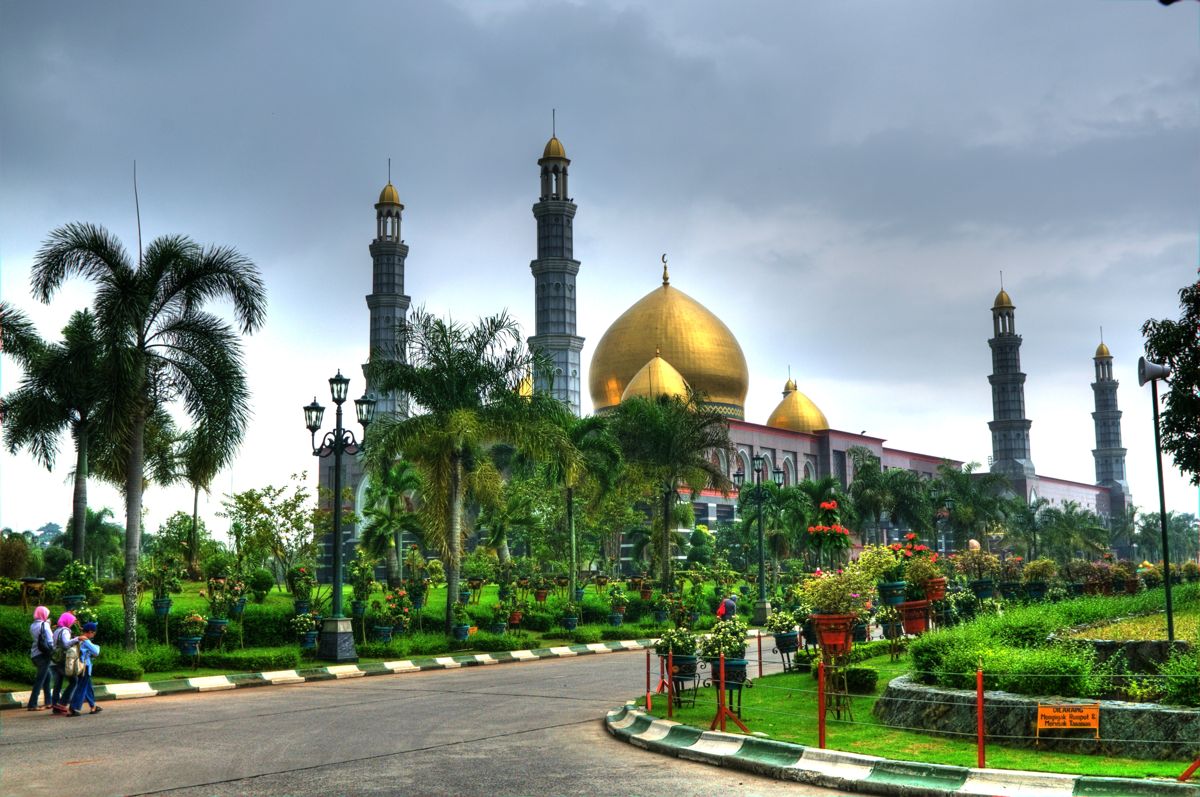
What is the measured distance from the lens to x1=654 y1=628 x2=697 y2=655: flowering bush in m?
15.7

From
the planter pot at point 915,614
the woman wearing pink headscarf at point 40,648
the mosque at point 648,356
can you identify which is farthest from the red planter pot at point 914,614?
the mosque at point 648,356

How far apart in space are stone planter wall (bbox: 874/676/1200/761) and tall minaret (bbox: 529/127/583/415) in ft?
211

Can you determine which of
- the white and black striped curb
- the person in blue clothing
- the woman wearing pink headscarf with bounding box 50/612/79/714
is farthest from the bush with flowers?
the woman wearing pink headscarf with bounding box 50/612/79/714

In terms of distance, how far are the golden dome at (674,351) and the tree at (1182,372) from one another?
5464 cm

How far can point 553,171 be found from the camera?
8175cm

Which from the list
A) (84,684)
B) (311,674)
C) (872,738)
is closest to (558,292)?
(311,674)

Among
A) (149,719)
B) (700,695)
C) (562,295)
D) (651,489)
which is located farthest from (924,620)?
(562,295)

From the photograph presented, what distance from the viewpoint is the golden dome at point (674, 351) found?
86.2 m

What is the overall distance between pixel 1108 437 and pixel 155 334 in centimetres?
13982

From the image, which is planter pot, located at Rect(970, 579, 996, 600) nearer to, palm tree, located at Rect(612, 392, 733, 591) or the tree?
the tree

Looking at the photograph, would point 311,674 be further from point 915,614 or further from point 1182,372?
point 1182,372

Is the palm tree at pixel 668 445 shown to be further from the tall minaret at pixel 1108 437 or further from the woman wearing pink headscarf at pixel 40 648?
the tall minaret at pixel 1108 437

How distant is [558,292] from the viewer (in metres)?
78.2

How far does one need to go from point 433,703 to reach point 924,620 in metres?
9.40
